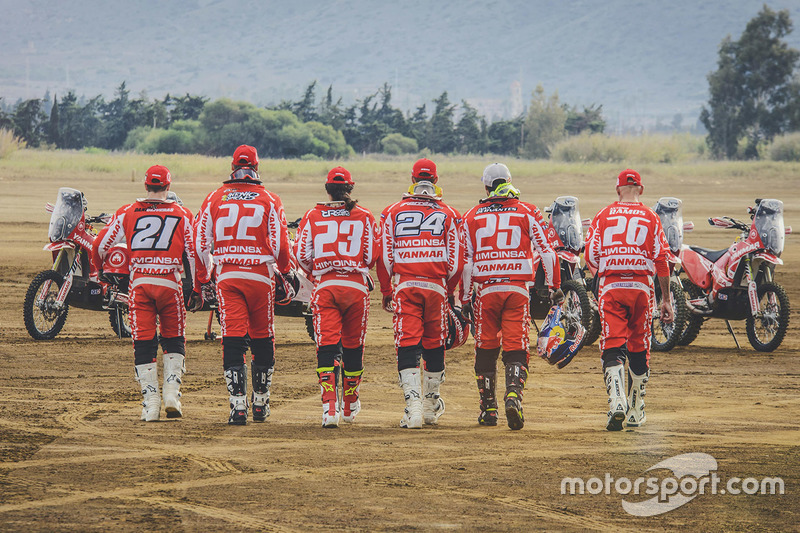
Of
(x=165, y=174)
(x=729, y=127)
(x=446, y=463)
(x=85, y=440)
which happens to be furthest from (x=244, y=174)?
(x=729, y=127)

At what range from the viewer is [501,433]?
8.86 meters

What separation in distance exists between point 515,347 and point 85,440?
334cm

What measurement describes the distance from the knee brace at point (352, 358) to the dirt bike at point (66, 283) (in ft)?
17.7

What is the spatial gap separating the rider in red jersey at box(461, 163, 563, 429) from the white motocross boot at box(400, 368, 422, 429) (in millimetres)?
578

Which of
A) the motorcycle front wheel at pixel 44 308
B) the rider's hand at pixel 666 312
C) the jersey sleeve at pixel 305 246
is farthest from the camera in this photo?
the motorcycle front wheel at pixel 44 308

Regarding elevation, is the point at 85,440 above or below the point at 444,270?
below

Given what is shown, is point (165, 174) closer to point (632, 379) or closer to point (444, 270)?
point (444, 270)

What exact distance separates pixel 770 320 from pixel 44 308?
874cm

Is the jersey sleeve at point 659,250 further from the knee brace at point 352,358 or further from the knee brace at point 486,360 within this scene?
the knee brace at point 352,358

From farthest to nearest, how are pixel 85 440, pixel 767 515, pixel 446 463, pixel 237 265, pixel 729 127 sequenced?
pixel 729 127
pixel 237 265
pixel 85 440
pixel 446 463
pixel 767 515

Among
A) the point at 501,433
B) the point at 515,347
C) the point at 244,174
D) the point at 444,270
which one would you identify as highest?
the point at 244,174

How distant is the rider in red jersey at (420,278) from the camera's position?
905 centimetres

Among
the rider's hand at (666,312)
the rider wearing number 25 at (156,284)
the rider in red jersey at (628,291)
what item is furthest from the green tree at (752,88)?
the rider wearing number 25 at (156,284)

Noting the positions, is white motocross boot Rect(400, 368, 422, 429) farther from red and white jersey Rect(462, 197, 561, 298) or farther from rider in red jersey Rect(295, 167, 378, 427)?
red and white jersey Rect(462, 197, 561, 298)
